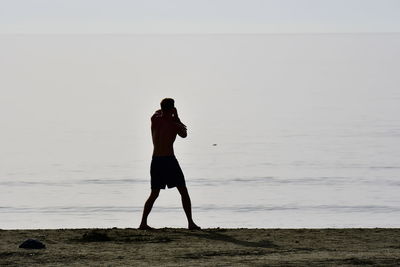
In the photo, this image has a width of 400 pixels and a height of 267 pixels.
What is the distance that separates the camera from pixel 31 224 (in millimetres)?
20688

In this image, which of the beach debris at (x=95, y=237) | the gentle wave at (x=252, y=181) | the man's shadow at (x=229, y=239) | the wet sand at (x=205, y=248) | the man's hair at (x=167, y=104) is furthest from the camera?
the gentle wave at (x=252, y=181)

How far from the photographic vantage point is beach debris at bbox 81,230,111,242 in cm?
1484

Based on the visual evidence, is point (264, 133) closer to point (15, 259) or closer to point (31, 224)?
point (31, 224)

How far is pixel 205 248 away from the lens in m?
14.1

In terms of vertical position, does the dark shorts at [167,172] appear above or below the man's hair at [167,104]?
below

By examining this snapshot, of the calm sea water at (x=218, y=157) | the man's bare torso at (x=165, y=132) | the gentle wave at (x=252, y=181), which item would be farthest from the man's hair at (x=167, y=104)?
the gentle wave at (x=252, y=181)

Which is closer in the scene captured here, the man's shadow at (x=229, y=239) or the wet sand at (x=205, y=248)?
the wet sand at (x=205, y=248)

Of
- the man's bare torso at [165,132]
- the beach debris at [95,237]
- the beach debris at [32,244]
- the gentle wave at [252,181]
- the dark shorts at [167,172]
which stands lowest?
the beach debris at [32,244]

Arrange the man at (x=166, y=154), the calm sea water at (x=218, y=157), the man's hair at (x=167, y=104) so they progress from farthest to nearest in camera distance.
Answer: the calm sea water at (x=218, y=157)
the man at (x=166, y=154)
the man's hair at (x=167, y=104)

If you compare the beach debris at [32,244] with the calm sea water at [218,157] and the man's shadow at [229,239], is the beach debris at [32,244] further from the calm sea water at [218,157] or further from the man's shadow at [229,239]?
the calm sea water at [218,157]

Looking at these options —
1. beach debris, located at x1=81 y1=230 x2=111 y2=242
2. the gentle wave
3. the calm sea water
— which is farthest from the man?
the gentle wave

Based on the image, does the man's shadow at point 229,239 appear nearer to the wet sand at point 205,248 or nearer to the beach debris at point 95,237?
the wet sand at point 205,248

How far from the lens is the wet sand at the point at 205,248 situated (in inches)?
523

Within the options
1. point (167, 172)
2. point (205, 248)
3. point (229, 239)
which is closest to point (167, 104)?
point (167, 172)
